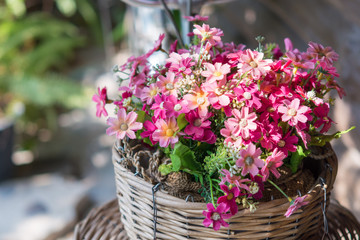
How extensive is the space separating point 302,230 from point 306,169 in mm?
108

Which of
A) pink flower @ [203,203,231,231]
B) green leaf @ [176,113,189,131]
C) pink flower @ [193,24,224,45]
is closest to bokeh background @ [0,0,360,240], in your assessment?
pink flower @ [193,24,224,45]

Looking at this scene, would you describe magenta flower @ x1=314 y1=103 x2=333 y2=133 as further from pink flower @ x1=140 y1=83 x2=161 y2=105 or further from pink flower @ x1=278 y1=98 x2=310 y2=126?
pink flower @ x1=140 y1=83 x2=161 y2=105

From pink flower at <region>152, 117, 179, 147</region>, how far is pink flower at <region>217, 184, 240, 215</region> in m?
0.10

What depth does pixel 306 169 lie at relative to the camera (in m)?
0.69

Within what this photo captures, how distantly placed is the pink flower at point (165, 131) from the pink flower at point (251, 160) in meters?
0.10

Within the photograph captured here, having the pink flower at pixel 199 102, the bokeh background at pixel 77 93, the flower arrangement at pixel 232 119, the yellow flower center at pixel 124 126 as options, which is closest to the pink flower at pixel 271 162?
the flower arrangement at pixel 232 119

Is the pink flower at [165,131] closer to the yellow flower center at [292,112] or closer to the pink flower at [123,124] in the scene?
the pink flower at [123,124]

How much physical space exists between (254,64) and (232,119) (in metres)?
0.09

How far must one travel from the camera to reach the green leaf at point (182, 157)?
1.88 feet

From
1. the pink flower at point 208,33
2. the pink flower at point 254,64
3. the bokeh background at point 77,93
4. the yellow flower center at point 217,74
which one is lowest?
the bokeh background at point 77,93

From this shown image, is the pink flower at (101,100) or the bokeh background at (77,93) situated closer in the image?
the pink flower at (101,100)

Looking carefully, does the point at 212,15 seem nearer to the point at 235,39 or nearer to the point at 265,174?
the point at 235,39

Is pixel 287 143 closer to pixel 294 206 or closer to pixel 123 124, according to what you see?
pixel 294 206

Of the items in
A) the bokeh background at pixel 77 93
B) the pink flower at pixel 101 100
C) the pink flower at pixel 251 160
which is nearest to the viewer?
the pink flower at pixel 251 160
